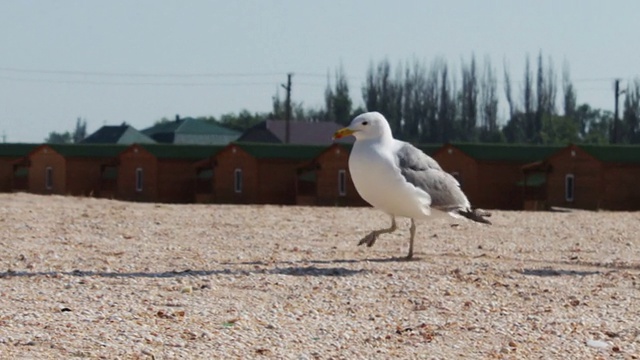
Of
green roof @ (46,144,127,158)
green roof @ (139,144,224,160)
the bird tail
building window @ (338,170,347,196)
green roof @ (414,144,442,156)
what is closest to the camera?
the bird tail

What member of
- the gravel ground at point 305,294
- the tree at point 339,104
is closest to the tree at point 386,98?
the tree at point 339,104

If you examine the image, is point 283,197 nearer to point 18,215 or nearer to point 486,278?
point 18,215

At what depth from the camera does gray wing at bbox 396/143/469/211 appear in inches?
571

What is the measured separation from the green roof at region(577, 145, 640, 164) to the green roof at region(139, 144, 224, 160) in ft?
55.3

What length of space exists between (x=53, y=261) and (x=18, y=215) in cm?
800

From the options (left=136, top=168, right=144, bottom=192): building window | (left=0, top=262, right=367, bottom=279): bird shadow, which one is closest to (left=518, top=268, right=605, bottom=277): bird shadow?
(left=0, top=262, right=367, bottom=279): bird shadow

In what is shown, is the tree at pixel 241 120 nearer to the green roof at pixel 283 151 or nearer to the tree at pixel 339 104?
the tree at pixel 339 104

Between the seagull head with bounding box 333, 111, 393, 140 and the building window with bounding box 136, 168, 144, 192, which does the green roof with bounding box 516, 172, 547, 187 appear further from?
the seagull head with bounding box 333, 111, 393, 140

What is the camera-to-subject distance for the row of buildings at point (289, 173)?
43.8m

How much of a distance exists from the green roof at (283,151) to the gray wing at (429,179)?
33384 mm

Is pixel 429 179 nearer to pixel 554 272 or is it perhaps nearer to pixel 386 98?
pixel 554 272

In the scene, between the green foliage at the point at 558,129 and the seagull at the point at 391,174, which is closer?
the seagull at the point at 391,174

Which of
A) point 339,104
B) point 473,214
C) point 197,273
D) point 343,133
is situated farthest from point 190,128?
point 197,273

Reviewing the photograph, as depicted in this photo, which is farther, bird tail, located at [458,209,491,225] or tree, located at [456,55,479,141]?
tree, located at [456,55,479,141]
